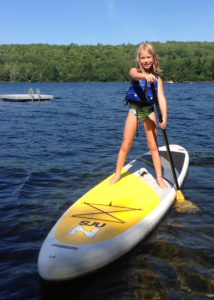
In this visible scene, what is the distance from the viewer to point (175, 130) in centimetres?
1288

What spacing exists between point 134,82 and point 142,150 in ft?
16.0

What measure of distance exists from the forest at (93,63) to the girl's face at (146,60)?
8523 centimetres

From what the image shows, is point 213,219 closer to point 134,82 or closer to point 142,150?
point 134,82

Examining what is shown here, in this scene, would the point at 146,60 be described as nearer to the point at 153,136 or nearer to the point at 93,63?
the point at 153,136

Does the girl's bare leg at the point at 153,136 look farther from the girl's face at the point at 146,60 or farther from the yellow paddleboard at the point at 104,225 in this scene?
the girl's face at the point at 146,60

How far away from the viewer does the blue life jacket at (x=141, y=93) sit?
15.7 ft

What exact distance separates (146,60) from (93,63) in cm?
11497

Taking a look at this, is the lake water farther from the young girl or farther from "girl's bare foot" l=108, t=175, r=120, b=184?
the young girl

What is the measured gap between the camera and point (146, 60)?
15.4 ft

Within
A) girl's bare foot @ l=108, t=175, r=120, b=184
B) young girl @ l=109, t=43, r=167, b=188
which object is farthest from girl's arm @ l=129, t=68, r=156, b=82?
girl's bare foot @ l=108, t=175, r=120, b=184

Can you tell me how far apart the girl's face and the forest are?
8523cm

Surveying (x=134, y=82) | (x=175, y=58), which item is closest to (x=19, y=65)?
(x=175, y=58)

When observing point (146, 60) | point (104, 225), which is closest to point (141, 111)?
point (146, 60)

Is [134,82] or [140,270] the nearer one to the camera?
[140,270]
